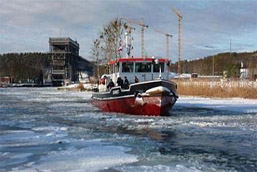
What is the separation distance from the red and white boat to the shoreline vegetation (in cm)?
1014

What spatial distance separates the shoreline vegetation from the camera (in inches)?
1107

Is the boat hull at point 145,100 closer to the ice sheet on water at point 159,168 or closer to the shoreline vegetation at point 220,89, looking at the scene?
the ice sheet on water at point 159,168

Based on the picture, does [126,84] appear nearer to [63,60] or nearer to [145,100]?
[145,100]

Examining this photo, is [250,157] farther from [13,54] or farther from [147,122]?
[13,54]

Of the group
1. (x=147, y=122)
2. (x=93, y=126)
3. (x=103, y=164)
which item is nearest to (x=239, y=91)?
(x=147, y=122)

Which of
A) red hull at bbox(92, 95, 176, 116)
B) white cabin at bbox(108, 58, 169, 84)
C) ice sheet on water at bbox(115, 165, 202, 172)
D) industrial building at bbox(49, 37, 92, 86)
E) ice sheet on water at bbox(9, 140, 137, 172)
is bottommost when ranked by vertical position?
ice sheet on water at bbox(115, 165, 202, 172)

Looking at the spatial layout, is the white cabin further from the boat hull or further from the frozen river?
the frozen river

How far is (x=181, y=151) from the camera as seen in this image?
8742mm

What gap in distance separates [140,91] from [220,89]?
1495 centimetres

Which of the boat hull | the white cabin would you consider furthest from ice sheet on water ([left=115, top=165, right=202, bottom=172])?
the white cabin

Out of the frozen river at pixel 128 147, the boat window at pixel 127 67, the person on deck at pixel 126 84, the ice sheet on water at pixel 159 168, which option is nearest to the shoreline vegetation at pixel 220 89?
the boat window at pixel 127 67

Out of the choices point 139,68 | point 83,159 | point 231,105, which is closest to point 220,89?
point 231,105

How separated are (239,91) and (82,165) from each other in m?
23.5

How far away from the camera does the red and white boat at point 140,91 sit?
1669 cm
